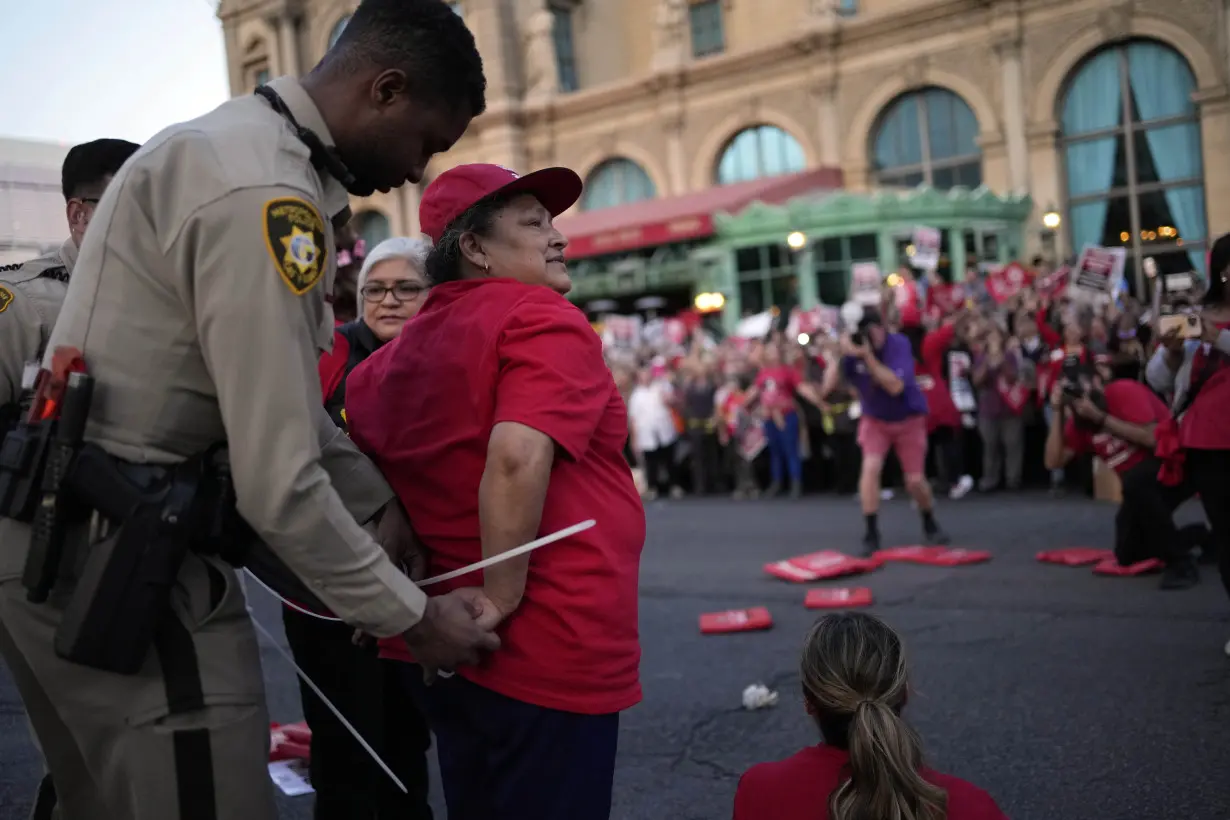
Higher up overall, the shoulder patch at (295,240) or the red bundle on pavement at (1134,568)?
the shoulder patch at (295,240)

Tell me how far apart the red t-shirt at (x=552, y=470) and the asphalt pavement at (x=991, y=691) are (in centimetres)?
182

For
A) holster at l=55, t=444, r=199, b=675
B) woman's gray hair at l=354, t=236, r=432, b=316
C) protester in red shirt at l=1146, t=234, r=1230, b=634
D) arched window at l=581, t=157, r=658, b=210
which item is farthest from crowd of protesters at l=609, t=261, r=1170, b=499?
arched window at l=581, t=157, r=658, b=210

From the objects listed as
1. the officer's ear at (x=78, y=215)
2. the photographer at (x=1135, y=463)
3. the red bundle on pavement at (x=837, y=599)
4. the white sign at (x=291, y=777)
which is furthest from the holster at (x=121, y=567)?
the photographer at (x=1135, y=463)

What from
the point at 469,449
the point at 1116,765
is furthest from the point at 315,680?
the point at 1116,765

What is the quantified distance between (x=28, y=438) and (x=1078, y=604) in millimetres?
6030

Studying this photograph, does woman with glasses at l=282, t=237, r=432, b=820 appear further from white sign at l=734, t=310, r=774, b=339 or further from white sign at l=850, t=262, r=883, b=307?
white sign at l=734, t=310, r=774, b=339

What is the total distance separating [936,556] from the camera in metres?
8.41

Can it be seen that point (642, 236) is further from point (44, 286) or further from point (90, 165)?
point (44, 286)

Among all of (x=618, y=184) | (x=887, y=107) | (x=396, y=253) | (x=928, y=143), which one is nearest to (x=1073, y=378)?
(x=396, y=253)

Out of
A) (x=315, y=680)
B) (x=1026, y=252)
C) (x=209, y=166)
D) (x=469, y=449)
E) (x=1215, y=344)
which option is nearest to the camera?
(x=209, y=166)

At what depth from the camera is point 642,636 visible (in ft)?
22.1

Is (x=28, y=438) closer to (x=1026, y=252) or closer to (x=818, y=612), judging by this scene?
(x=818, y=612)

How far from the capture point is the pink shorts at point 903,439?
8773mm

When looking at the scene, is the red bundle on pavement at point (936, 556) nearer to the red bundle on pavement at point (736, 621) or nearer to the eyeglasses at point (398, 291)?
the red bundle on pavement at point (736, 621)
